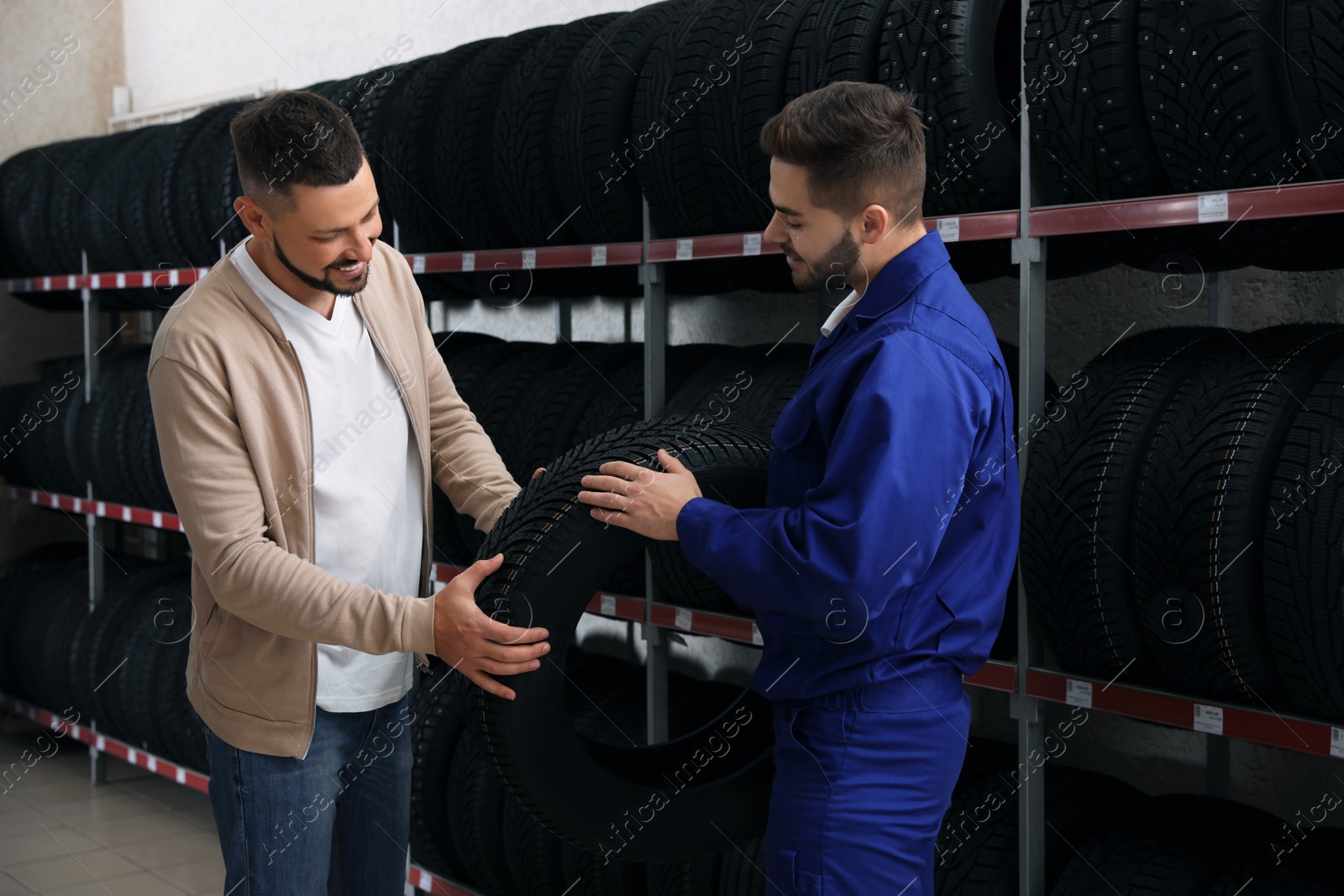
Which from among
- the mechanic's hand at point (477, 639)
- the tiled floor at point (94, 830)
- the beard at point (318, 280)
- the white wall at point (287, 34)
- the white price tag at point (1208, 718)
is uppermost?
the white wall at point (287, 34)

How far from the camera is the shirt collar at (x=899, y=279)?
72.9 inches

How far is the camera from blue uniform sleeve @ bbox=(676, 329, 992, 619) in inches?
66.6

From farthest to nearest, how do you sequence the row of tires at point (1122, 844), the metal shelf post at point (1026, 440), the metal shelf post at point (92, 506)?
the metal shelf post at point (92, 506) < the metal shelf post at point (1026, 440) < the row of tires at point (1122, 844)

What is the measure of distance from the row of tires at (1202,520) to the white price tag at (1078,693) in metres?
0.03

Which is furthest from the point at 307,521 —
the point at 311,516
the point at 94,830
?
the point at 94,830

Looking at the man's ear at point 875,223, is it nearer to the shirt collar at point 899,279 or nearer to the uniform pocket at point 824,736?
the shirt collar at point 899,279

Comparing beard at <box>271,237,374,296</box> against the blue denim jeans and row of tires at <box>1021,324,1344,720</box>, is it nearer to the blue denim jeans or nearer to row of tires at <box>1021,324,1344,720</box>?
the blue denim jeans

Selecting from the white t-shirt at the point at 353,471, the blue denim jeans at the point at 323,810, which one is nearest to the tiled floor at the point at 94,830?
the blue denim jeans at the point at 323,810

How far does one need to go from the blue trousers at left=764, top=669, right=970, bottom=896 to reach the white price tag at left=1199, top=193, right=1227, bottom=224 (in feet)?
3.32

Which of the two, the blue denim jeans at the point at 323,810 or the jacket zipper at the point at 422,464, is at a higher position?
the jacket zipper at the point at 422,464

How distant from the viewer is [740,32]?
2891 millimetres

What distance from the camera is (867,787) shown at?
6.11 ft

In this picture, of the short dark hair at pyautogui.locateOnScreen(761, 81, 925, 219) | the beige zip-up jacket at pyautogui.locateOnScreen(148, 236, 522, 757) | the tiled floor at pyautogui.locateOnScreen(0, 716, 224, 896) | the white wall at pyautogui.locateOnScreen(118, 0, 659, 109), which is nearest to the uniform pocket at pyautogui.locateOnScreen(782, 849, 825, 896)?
the beige zip-up jacket at pyautogui.locateOnScreen(148, 236, 522, 757)

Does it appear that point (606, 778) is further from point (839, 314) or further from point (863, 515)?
point (839, 314)
